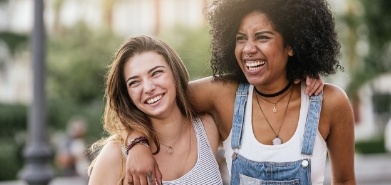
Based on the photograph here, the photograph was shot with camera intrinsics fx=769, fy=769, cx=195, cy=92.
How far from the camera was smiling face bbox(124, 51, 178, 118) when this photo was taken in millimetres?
3275

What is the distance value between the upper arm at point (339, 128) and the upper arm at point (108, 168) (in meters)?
0.92

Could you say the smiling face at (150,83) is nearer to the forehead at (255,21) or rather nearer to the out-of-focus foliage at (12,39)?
the forehead at (255,21)

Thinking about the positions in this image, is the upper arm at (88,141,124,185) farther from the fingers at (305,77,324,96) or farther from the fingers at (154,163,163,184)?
the fingers at (305,77,324,96)

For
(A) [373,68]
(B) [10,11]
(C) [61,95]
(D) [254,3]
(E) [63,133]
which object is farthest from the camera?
(B) [10,11]

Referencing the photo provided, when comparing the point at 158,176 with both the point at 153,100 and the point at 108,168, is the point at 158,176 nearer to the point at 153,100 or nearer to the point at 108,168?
the point at 108,168

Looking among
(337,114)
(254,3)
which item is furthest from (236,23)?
(337,114)

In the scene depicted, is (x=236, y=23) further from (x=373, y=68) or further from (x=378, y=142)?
(x=378, y=142)

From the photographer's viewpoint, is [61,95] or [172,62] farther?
[61,95]

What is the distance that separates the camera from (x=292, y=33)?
3289 millimetres

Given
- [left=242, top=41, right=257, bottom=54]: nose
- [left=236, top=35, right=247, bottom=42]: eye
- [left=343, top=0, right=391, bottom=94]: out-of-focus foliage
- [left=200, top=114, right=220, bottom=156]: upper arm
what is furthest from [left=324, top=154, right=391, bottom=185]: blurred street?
[left=242, top=41, right=257, bottom=54]: nose

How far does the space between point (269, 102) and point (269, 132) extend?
15 centimetres

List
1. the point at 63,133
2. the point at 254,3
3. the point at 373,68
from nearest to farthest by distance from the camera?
the point at 254,3 < the point at 373,68 < the point at 63,133

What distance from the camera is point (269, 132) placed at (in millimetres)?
3377

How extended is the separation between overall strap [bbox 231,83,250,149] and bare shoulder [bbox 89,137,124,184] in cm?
52
